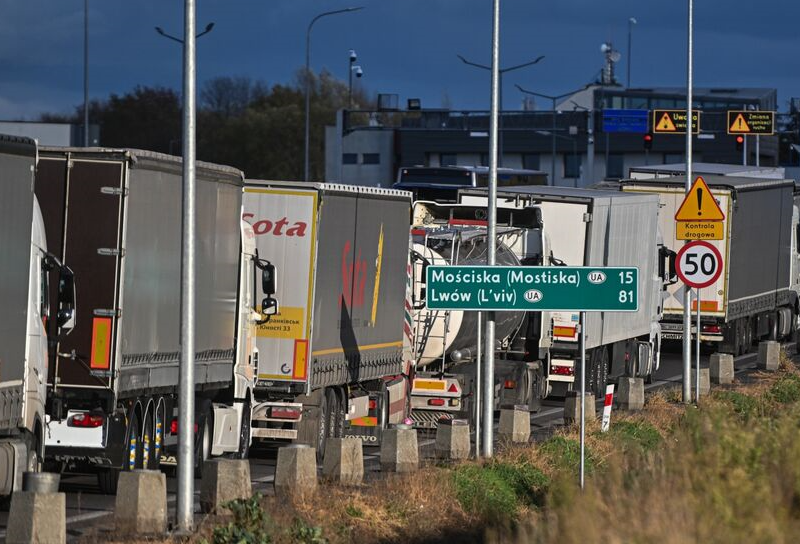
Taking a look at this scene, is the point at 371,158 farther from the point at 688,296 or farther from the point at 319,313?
the point at 319,313

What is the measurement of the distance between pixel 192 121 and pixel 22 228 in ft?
6.60

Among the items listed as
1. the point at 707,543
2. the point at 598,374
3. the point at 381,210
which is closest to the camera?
the point at 707,543

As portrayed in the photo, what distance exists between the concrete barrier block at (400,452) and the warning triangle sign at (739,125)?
5918 centimetres

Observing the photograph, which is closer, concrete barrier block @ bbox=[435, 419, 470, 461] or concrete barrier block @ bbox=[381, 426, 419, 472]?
concrete barrier block @ bbox=[381, 426, 419, 472]

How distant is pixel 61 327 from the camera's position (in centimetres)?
1670

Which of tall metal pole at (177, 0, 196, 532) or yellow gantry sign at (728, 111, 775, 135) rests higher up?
yellow gantry sign at (728, 111, 775, 135)

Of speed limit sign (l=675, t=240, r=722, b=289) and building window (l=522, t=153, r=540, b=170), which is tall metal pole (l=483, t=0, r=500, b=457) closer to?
speed limit sign (l=675, t=240, r=722, b=289)

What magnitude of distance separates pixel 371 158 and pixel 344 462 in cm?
10617

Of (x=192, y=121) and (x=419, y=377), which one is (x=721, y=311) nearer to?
(x=419, y=377)

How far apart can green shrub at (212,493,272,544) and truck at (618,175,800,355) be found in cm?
2554

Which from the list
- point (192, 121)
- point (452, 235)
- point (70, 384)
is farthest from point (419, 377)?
point (192, 121)

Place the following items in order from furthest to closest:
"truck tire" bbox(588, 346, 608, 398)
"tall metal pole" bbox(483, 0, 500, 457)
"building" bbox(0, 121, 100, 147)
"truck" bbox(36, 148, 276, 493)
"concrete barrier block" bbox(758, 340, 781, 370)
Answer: "building" bbox(0, 121, 100, 147) → "concrete barrier block" bbox(758, 340, 781, 370) → "truck tire" bbox(588, 346, 608, 398) → "tall metal pole" bbox(483, 0, 500, 457) → "truck" bbox(36, 148, 276, 493)

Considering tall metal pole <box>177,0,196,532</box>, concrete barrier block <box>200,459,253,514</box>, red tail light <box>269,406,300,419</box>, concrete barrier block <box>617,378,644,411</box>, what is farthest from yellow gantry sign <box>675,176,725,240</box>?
tall metal pole <box>177,0,196,532</box>

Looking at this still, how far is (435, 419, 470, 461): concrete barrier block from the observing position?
20531mm
